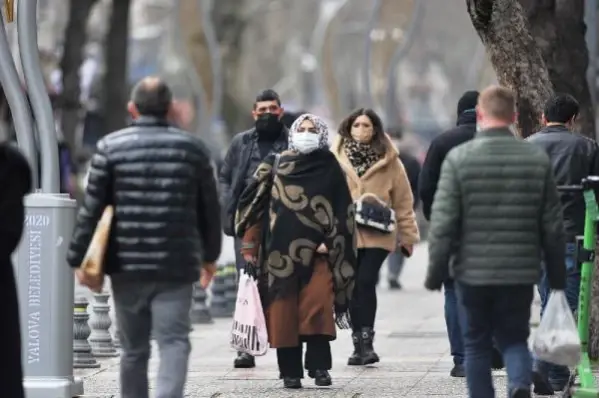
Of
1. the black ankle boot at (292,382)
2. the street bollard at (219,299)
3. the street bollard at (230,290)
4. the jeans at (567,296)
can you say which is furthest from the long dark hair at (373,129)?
the street bollard at (230,290)

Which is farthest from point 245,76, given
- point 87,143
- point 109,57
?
point 109,57

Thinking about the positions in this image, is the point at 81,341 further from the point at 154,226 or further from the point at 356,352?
the point at 154,226

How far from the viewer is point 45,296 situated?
1143 centimetres

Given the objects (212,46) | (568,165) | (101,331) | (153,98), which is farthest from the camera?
(212,46)

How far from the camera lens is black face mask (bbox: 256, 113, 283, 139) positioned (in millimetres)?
13648

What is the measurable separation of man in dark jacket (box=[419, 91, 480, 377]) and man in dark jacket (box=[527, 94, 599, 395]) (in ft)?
3.98

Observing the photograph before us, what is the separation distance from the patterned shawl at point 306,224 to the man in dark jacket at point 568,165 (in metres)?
1.31

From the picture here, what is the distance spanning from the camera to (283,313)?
40.8 ft

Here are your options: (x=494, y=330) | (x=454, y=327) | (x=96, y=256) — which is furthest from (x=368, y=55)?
(x=96, y=256)

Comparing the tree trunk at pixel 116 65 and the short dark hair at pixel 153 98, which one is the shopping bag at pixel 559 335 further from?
the tree trunk at pixel 116 65

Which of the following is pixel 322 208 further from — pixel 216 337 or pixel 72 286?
pixel 216 337

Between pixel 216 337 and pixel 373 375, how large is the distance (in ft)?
12.3

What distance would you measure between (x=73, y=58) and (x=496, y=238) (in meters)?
22.7

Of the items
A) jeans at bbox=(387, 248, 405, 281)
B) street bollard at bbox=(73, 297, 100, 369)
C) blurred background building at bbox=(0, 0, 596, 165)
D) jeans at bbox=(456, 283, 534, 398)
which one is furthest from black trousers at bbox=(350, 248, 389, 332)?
blurred background building at bbox=(0, 0, 596, 165)
